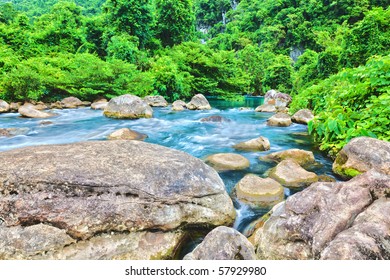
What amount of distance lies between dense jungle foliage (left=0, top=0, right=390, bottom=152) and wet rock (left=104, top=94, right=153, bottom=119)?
4857 millimetres

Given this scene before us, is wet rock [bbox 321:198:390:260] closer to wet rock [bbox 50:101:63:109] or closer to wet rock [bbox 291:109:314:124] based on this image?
wet rock [bbox 291:109:314:124]

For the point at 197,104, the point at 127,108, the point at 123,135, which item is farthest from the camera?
the point at 197,104

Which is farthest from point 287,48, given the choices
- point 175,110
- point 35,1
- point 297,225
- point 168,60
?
point 35,1

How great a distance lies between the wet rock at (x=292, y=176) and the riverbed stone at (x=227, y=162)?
2.17 ft

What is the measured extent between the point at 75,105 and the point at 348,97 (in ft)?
44.1

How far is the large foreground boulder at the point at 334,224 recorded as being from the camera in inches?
64.7

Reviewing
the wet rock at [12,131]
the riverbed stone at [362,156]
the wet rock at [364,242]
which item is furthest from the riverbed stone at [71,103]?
the wet rock at [364,242]

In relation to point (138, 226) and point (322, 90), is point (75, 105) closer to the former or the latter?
point (322, 90)

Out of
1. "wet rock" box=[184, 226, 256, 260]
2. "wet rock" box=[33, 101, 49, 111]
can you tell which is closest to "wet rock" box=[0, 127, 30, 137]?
"wet rock" box=[33, 101, 49, 111]

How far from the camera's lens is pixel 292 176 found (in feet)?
14.4

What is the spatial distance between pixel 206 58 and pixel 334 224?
23210 millimetres

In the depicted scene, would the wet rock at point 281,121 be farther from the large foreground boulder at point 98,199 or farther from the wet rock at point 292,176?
the large foreground boulder at point 98,199

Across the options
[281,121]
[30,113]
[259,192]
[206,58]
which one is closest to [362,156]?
[259,192]

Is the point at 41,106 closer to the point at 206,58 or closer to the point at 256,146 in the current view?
the point at 256,146
